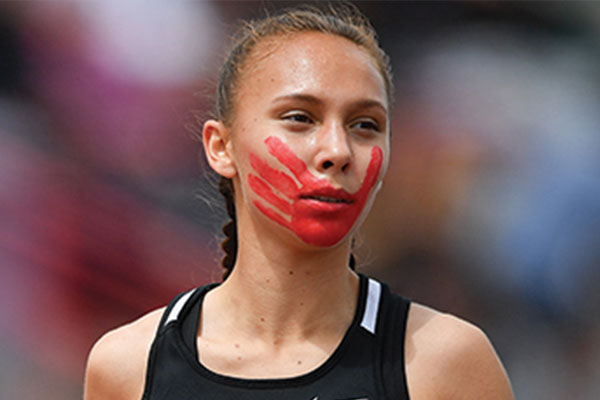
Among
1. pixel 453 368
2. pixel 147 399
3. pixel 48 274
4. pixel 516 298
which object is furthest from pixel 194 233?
pixel 453 368

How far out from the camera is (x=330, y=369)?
1.69 metres

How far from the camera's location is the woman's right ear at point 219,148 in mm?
1935

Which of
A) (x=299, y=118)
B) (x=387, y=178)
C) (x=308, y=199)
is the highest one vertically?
(x=387, y=178)

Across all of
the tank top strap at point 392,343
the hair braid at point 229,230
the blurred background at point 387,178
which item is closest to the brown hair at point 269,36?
the hair braid at point 229,230

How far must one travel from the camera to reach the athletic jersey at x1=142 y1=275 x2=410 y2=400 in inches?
64.8

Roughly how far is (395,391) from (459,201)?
2.43 meters

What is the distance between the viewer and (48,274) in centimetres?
374

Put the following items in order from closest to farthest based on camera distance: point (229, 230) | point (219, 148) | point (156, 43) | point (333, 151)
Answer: point (333, 151) → point (219, 148) → point (229, 230) → point (156, 43)

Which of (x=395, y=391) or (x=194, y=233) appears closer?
(x=395, y=391)

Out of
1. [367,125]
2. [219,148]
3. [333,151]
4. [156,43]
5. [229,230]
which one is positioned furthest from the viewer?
[156,43]

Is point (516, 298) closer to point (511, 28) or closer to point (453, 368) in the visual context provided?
point (511, 28)

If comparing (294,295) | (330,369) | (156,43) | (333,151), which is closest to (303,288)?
(294,295)

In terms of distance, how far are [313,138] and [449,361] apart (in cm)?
65

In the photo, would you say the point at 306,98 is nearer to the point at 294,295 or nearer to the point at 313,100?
the point at 313,100
